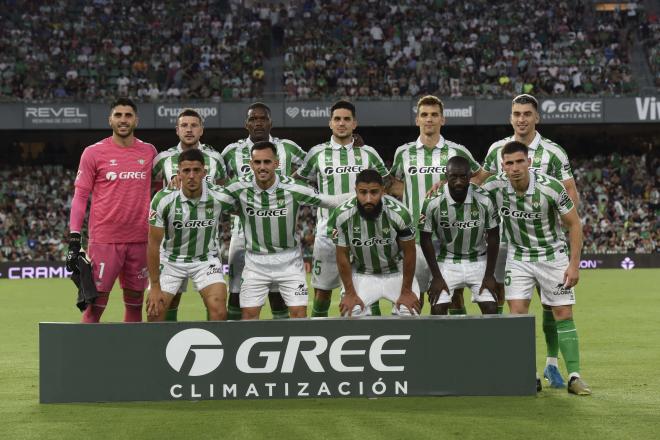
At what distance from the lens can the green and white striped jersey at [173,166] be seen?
315 inches

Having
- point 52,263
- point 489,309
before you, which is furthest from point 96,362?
point 52,263

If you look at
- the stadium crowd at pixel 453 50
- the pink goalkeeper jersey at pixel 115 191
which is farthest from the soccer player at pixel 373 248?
the stadium crowd at pixel 453 50

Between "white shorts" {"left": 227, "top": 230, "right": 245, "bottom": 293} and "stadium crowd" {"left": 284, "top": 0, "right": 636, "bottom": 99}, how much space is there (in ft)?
72.2

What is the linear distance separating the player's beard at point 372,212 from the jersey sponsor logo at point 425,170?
831mm

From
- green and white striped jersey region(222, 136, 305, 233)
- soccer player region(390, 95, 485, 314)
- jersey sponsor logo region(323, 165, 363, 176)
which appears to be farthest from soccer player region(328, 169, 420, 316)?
green and white striped jersey region(222, 136, 305, 233)

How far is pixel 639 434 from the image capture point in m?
5.45

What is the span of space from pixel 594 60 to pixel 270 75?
1049 centimetres

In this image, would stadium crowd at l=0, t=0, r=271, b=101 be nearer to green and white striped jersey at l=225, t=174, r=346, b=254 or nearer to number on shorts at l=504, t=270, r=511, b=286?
green and white striped jersey at l=225, t=174, r=346, b=254

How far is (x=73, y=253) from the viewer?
7.37 meters

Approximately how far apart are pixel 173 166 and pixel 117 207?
2.07 feet

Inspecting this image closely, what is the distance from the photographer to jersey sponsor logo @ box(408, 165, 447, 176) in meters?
7.95

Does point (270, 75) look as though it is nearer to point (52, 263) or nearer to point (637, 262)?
point (52, 263)

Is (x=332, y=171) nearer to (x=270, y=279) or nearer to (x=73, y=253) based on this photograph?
(x=270, y=279)

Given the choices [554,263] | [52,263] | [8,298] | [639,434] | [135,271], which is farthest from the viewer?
[52,263]
